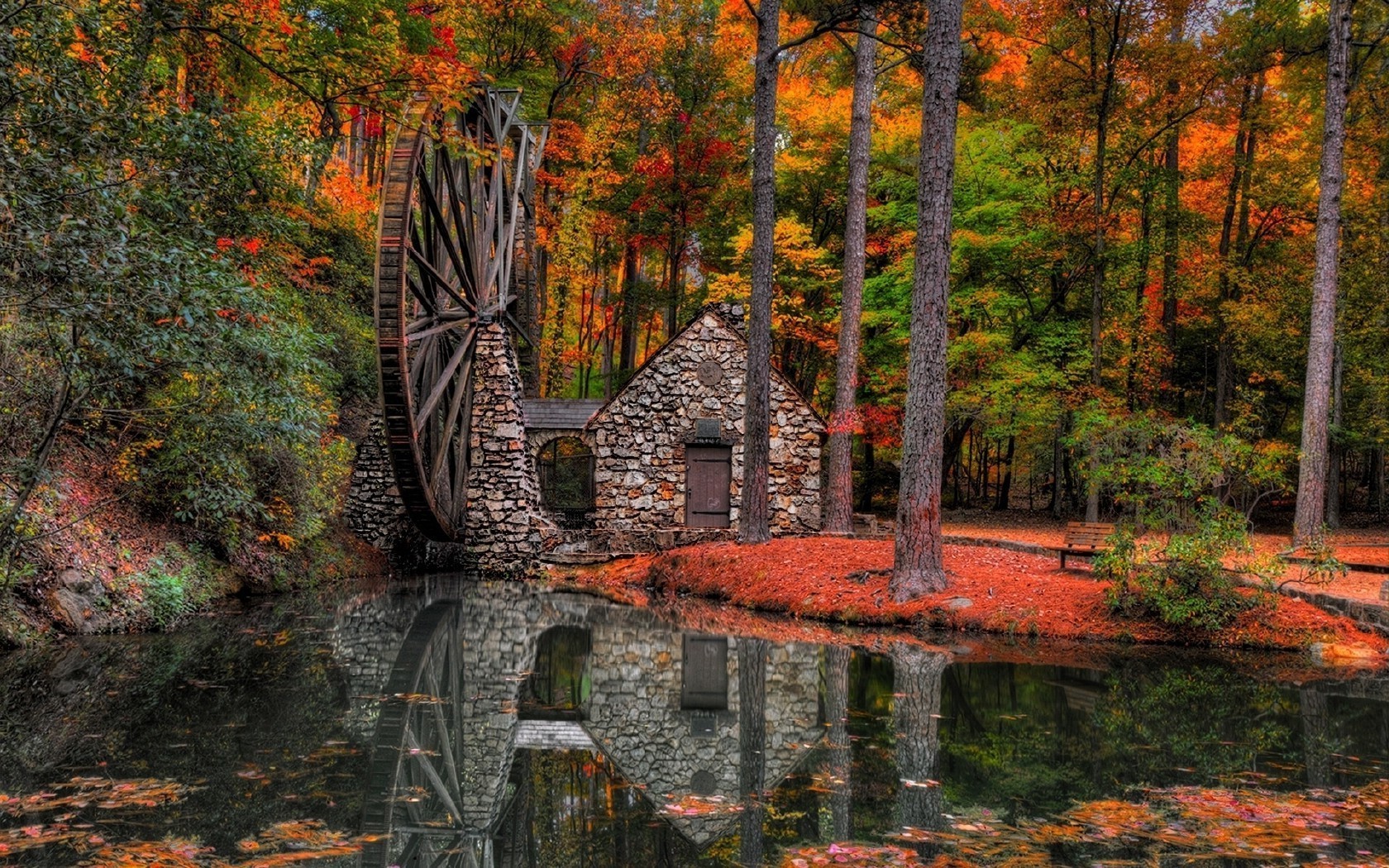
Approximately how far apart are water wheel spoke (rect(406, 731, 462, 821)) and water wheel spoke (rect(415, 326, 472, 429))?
8678 millimetres

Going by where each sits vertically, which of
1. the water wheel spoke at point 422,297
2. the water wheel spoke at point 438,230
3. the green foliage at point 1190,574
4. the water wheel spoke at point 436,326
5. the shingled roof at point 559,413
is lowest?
the green foliage at point 1190,574

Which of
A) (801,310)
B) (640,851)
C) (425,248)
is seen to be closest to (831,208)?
(801,310)

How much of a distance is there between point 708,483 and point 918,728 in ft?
40.9

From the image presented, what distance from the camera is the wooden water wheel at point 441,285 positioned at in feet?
39.1

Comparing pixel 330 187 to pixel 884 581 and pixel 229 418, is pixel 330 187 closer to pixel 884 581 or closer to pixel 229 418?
pixel 229 418

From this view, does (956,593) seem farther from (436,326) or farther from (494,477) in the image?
(436,326)

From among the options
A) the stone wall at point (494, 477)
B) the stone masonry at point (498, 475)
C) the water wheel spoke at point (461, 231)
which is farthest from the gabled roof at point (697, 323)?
the water wheel spoke at point (461, 231)

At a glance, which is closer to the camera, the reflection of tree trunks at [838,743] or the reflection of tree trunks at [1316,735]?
the reflection of tree trunks at [838,743]

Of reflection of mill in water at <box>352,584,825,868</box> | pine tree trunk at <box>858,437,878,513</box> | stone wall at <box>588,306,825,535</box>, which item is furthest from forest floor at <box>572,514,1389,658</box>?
pine tree trunk at <box>858,437,878,513</box>

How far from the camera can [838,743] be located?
5.15 m

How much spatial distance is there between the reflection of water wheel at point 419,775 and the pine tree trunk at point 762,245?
6.53 meters

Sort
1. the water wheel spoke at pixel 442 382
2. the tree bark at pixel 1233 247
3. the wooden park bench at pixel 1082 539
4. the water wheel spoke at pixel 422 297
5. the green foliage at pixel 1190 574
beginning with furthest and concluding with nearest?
the tree bark at pixel 1233 247 → the water wheel spoke at pixel 422 297 → the water wheel spoke at pixel 442 382 → the wooden park bench at pixel 1082 539 → the green foliage at pixel 1190 574

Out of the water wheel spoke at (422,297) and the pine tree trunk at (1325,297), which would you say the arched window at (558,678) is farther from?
the pine tree trunk at (1325,297)

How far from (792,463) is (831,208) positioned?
7994 millimetres
